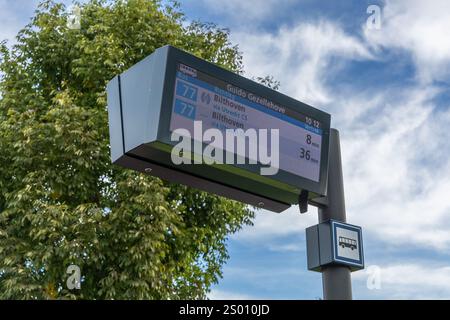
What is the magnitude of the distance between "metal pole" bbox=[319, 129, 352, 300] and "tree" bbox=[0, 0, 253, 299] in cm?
903

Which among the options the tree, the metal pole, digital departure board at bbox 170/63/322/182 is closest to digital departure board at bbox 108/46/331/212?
digital departure board at bbox 170/63/322/182

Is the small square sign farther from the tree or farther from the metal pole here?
the tree

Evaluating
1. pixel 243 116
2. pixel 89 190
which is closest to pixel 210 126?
pixel 243 116

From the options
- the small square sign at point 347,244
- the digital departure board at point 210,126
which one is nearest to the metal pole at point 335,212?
the small square sign at point 347,244

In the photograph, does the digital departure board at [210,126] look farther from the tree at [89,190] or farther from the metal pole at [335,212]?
the tree at [89,190]

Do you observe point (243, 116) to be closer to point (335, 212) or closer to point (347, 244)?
point (335, 212)

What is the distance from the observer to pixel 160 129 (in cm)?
466

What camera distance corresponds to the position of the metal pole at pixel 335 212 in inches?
216

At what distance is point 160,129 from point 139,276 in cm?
1039

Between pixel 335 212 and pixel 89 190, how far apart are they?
10904 mm

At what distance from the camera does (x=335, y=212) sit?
5.79m

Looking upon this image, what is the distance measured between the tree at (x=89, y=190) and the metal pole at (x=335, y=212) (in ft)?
29.6

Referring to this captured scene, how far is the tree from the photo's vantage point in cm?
1471
